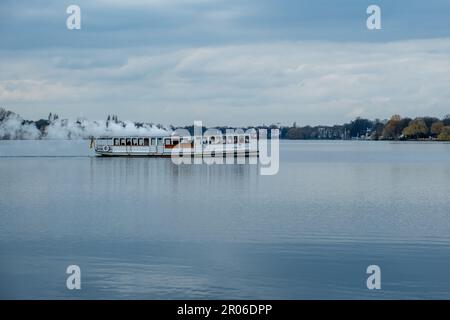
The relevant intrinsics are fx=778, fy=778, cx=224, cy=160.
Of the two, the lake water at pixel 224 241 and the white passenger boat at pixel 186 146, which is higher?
the white passenger boat at pixel 186 146

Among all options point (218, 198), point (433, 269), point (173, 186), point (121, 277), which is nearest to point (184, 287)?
point (121, 277)

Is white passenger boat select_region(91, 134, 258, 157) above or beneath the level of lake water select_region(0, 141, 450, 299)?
above

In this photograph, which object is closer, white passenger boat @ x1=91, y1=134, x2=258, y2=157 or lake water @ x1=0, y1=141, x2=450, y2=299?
lake water @ x1=0, y1=141, x2=450, y2=299

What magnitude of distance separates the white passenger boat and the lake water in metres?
42.2

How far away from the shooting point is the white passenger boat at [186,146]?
10000cm

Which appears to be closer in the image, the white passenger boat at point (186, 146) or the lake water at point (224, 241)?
the lake water at point (224, 241)

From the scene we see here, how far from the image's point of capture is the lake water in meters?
22.9

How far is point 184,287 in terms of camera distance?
22.7 meters

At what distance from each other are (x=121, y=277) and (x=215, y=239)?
7.94m

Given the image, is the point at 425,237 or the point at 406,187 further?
the point at 406,187

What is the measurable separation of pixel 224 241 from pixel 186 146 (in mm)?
71775

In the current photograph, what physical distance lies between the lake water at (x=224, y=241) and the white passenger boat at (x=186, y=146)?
42.2m
